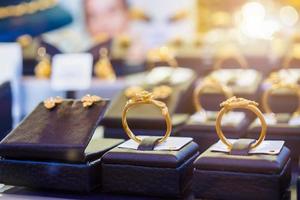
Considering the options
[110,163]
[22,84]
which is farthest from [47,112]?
[22,84]

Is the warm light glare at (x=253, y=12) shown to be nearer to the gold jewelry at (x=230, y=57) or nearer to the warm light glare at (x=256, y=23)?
the warm light glare at (x=256, y=23)

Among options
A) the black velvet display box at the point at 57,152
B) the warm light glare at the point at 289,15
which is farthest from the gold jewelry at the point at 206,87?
the warm light glare at the point at 289,15

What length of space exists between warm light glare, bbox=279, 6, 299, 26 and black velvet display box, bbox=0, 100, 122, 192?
381 centimetres

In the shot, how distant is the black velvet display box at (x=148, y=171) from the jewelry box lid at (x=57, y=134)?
71mm

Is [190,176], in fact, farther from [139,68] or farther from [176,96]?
[139,68]

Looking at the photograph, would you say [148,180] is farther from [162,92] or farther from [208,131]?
[162,92]

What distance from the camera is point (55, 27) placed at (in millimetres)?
1724

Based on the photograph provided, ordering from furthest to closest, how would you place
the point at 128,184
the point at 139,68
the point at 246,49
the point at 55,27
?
the point at 139,68
the point at 246,49
the point at 55,27
the point at 128,184

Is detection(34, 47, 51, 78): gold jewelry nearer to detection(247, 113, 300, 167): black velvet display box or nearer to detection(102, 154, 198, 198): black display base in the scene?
detection(247, 113, 300, 167): black velvet display box

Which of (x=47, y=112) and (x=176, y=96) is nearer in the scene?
(x=47, y=112)

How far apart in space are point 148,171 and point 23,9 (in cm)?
51

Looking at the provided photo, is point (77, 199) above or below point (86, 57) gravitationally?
below

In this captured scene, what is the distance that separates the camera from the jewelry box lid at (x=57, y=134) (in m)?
1.36

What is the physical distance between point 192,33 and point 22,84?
2.19 meters
